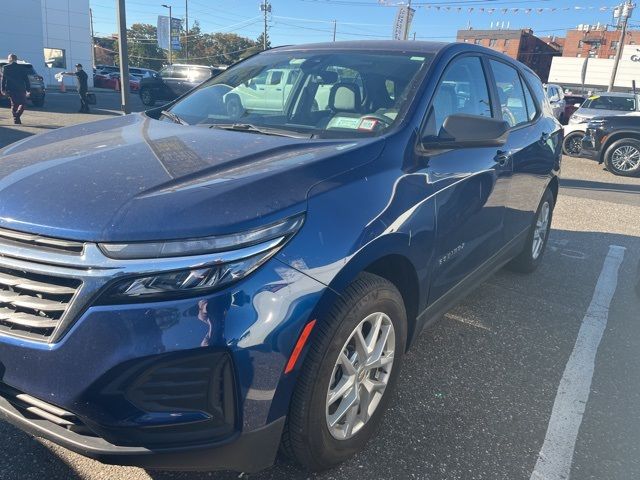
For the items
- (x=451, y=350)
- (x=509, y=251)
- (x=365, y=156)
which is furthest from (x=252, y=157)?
(x=509, y=251)

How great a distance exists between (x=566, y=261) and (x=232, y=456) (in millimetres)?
4615

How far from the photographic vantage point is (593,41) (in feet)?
243

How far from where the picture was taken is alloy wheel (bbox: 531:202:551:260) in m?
4.62

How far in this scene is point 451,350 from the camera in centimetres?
331

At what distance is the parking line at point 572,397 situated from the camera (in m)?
2.33

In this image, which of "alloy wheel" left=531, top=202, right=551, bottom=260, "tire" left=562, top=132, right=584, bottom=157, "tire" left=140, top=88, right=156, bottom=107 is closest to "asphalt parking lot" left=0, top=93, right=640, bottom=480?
"alloy wheel" left=531, top=202, right=551, bottom=260

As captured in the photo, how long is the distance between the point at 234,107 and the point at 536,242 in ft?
10.2

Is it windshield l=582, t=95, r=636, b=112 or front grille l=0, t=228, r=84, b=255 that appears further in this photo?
windshield l=582, t=95, r=636, b=112

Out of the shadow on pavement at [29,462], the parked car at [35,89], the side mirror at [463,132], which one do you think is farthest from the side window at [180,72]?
the shadow on pavement at [29,462]

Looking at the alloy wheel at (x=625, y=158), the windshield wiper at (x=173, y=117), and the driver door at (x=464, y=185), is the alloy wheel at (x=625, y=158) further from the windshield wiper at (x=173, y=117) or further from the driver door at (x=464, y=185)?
the windshield wiper at (x=173, y=117)

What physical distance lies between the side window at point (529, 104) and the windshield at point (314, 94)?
1726 mm

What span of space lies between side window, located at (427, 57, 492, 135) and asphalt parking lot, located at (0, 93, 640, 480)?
1447 millimetres

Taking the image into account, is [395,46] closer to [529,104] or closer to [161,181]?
Result: [529,104]

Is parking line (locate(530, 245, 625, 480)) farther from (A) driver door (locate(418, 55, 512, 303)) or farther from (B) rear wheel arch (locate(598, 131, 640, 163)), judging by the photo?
(B) rear wheel arch (locate(598, 131, 640, 163))
